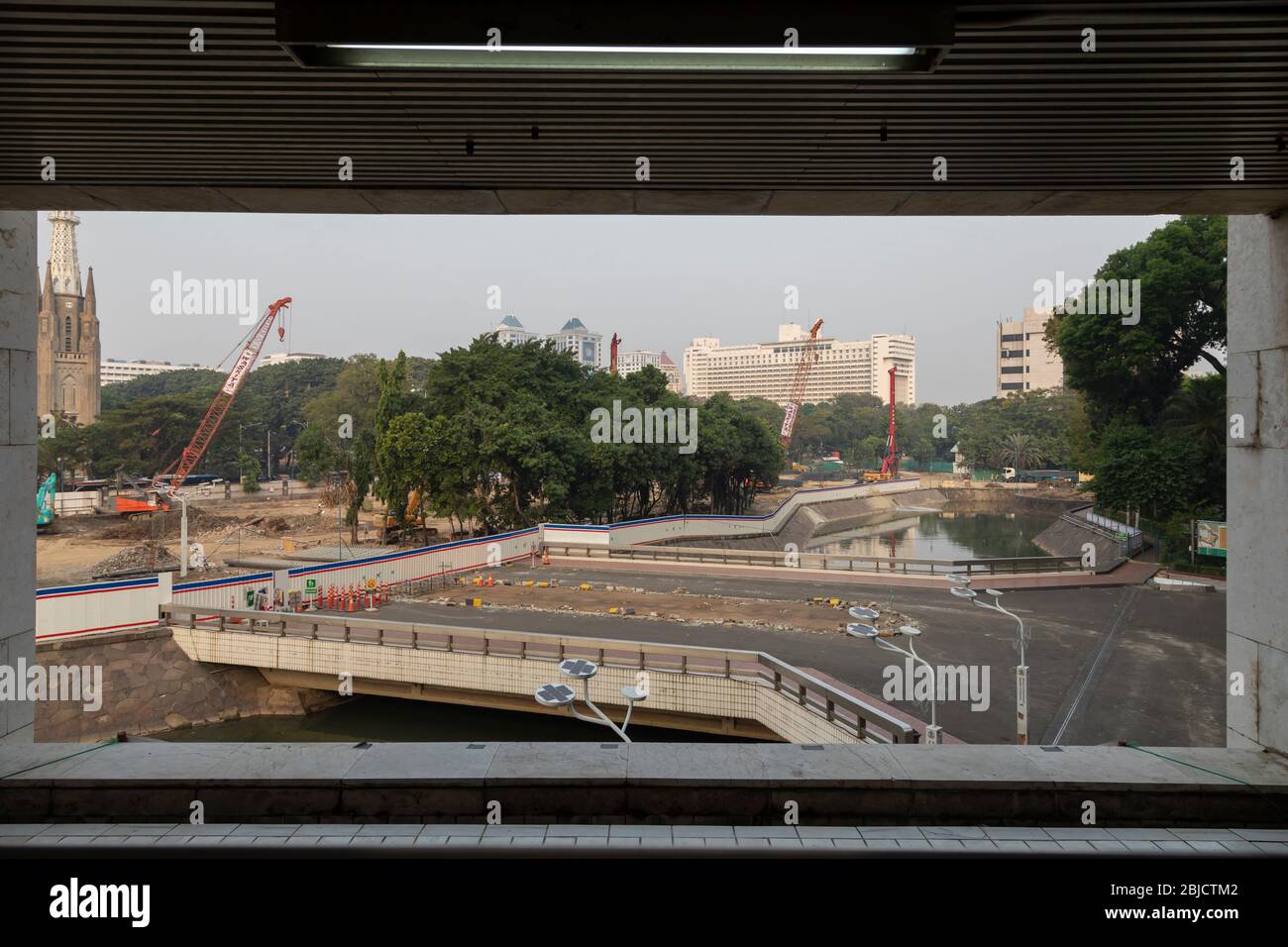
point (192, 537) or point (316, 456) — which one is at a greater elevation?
point (316, 456)

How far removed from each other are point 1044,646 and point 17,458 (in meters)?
17.3

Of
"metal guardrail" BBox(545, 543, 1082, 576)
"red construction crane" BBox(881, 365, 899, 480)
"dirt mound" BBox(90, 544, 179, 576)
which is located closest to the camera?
"metal guardrail" BBox(545, 543, 1082, 576)

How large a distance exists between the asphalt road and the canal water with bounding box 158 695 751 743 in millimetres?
2346

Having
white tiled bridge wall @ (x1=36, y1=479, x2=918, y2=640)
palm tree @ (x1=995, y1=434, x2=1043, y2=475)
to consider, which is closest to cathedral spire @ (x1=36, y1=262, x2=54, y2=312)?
white tiled bridge wall @ (x1=36, y1=479, x2=918, y2=640)

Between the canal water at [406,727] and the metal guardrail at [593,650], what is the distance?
1.96 m

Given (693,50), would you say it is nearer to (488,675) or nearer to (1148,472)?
(488,675)

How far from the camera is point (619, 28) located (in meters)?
3.52

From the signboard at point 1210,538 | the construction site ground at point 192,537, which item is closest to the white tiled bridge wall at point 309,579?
the construction site ground at point 192,537

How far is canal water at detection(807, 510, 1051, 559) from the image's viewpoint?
153 feet

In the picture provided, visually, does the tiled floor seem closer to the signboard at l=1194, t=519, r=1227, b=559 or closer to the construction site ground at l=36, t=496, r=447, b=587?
the signboard at l=1194, t=519, r=1227, b=559

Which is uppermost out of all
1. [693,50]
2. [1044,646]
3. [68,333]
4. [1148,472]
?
[68,333]

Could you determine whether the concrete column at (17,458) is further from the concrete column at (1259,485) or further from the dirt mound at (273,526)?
the dirt mound at (273,526)

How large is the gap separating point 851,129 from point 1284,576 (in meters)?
4.65

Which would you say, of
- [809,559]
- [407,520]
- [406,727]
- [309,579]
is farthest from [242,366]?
[406,727]
